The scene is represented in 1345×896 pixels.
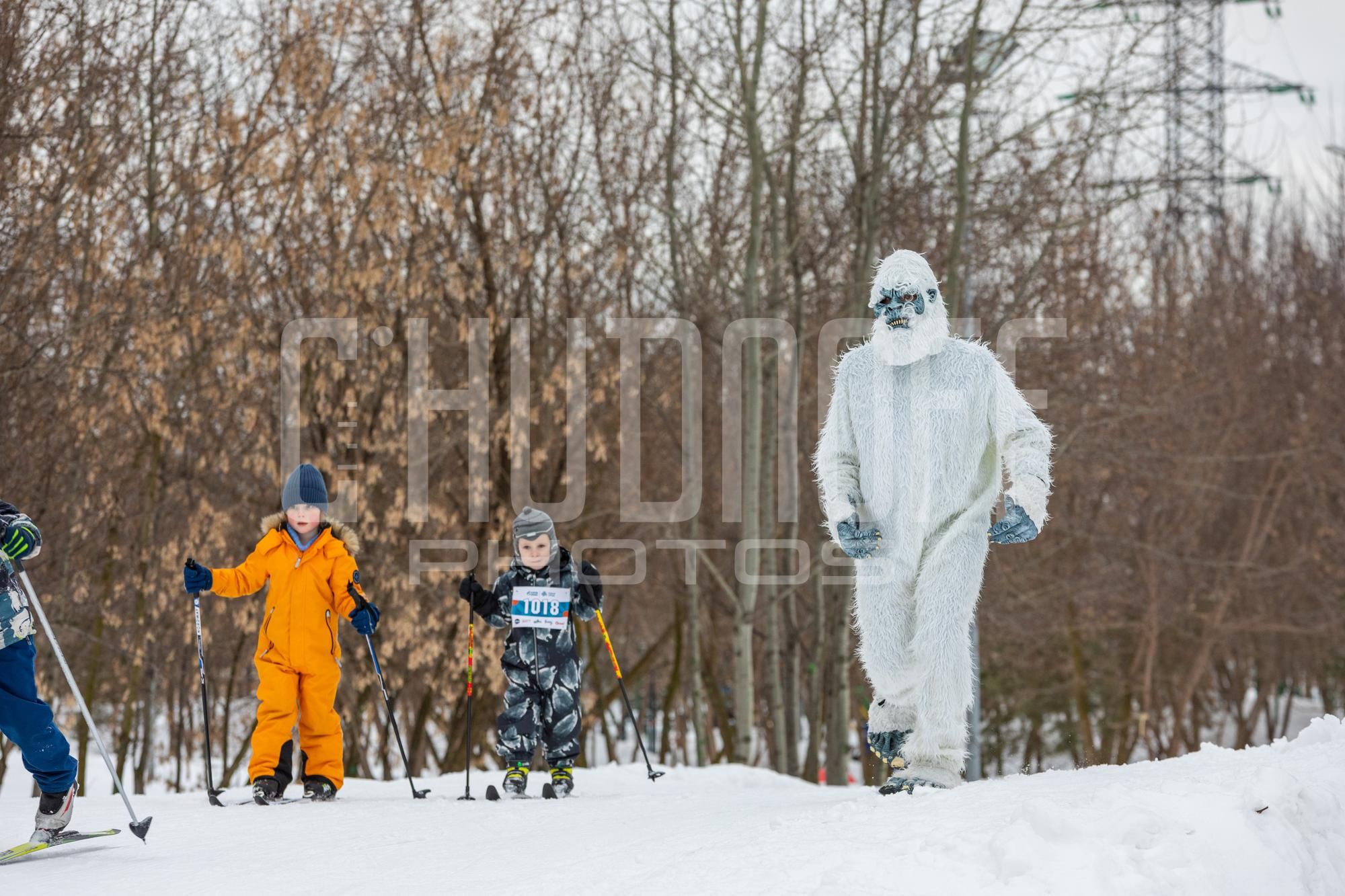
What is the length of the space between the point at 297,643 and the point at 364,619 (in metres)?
0.33

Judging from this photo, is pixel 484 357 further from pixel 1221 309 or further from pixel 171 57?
pixel 1221 309

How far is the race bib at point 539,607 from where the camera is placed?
6.81m

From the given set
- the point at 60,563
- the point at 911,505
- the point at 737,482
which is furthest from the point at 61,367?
the point at 737,482

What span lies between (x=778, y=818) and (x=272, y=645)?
2.85 meters

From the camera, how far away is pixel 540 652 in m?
6.88

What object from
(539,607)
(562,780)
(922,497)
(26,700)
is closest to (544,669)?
(539,607)

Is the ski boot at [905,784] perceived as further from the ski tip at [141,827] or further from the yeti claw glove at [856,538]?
the ski tip at [141,827]

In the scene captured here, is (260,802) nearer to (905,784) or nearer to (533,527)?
(533,527)

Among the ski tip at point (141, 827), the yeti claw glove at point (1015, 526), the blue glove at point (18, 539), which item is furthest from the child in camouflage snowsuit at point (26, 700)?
the yeti claw glove at point (1015, 526)

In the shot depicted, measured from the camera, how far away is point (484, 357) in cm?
1327

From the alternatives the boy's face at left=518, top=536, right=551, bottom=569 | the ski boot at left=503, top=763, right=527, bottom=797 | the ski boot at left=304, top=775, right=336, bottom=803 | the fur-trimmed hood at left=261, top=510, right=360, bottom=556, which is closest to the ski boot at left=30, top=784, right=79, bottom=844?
the ski boot at left=304, top=775, right=336, bottom=803

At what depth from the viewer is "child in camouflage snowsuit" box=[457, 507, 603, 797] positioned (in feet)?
22.4

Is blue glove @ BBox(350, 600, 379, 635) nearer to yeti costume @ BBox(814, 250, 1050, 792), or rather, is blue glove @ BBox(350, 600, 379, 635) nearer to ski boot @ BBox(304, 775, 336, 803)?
ski boot @ BBox(304, 775, 336, 803)

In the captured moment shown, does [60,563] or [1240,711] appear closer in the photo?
[60,563]
